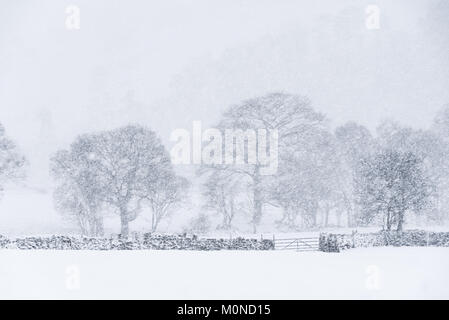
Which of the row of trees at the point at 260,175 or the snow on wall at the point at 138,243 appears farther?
the row of trees at the point at 260,175

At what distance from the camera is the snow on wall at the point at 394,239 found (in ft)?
97.8

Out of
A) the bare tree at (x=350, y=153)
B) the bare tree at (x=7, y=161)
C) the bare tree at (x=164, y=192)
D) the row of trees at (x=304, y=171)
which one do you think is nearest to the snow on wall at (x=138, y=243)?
the row of trees at (x=304, y=171)

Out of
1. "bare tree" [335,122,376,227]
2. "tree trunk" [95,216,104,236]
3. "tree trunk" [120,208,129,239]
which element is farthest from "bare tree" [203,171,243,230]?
"bare tree" [335,122,376,227]

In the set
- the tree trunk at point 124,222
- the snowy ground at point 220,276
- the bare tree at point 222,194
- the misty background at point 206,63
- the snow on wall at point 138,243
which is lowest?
the snowy ground at point 220,276

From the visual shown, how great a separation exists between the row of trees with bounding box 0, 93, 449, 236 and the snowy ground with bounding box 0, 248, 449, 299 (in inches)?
436

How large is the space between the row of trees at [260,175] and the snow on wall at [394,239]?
292cm

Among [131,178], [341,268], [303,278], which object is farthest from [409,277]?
[131,178]

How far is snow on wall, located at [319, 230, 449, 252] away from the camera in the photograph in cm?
2981

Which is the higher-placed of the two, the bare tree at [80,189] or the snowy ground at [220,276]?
the bare tree at [80,189]

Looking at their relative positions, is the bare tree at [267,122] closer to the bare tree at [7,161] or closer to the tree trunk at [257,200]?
the tree trunk at [257,200]

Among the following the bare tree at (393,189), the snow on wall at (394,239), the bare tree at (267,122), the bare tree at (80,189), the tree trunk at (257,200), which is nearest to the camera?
the snow on wall at (394,239)

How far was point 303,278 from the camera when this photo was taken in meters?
18.2
